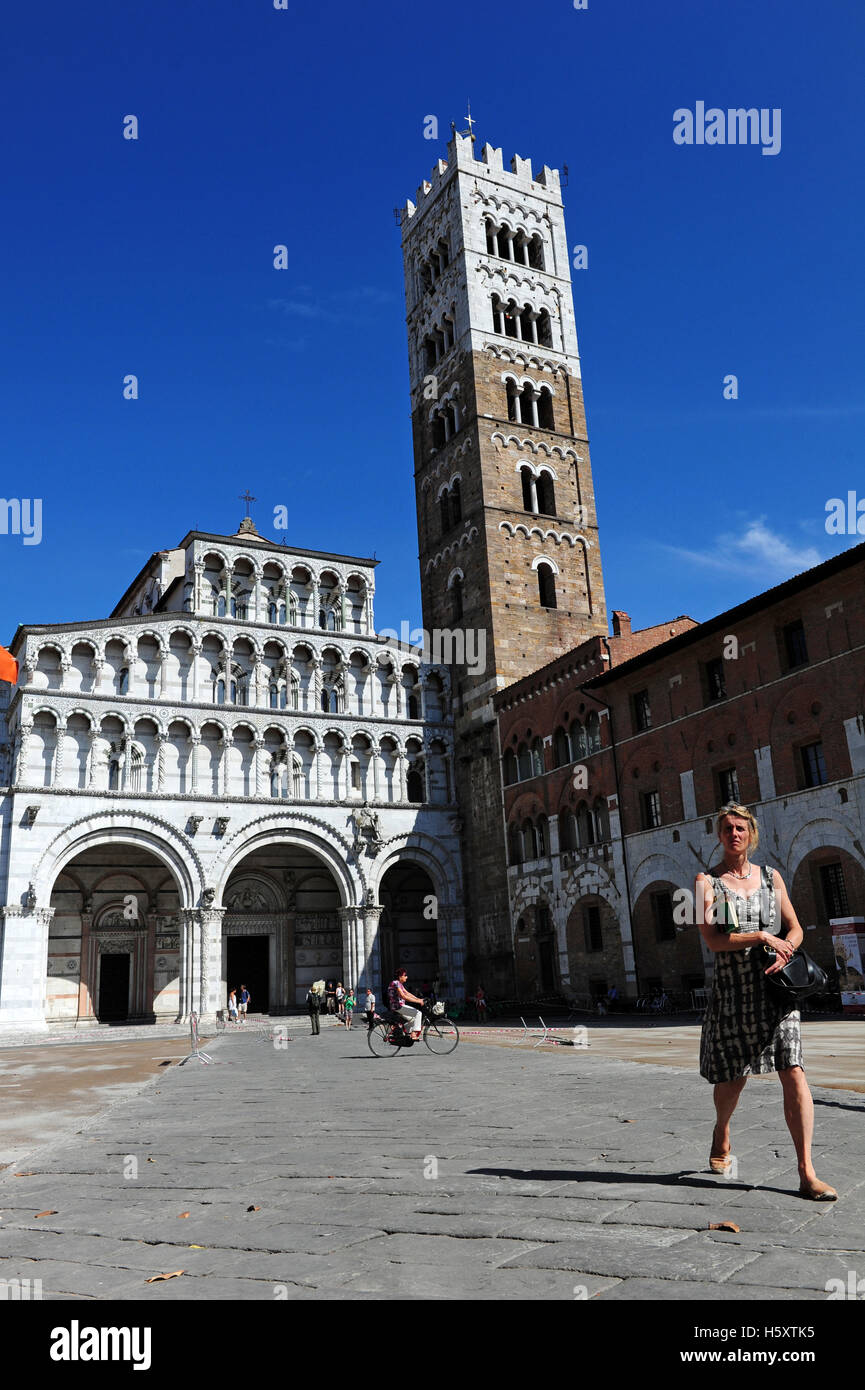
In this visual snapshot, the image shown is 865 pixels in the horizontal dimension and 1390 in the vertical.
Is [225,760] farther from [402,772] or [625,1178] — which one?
[625,1178]

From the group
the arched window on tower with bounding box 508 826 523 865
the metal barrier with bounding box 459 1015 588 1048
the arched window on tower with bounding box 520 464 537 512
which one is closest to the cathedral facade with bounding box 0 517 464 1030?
the arched window on tower with bounding box 508 826 523 865

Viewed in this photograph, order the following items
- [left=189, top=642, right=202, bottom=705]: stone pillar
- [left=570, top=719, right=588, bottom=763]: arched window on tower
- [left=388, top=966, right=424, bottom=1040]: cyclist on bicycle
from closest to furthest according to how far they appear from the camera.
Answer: [left=388, top=966, right=424, bottom=1040]: cyclist on bicycle < [left=570, top=719, right=588, bottom=763]: arched window on tower < [left=189, top=642, right=202, bottom=705]: stone pillar

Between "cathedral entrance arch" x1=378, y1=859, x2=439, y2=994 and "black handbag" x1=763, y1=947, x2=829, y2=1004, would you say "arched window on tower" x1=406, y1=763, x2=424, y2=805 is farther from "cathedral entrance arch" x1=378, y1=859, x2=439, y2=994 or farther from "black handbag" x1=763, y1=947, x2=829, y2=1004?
"black handbag" x1=763, y1=947, x2=829, y2=1004

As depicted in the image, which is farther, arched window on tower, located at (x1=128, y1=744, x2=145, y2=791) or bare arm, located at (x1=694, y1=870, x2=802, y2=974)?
arched window on tower, located at (x1=128, y1=744, x2=145, y2=791)

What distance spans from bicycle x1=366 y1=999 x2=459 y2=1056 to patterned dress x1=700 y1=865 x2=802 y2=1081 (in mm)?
12743

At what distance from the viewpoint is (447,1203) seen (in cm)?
520

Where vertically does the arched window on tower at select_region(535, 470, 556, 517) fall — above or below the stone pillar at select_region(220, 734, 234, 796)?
above

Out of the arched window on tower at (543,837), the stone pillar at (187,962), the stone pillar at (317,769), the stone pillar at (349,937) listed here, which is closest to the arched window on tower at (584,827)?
the arched window on tower at (543,837)

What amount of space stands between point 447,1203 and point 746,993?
1.91 meters

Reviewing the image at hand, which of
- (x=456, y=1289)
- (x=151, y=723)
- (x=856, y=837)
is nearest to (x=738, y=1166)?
(x=456, y=1289)

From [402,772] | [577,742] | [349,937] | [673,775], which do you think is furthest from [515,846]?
[673,775]

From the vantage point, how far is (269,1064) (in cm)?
1772

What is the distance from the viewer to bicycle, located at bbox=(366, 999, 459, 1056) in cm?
1733

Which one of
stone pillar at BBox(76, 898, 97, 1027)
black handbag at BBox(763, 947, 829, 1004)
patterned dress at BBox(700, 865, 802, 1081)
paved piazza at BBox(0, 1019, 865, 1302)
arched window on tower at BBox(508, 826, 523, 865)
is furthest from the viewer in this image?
arched window on tower at BBox(508, 826, 523, 865)
